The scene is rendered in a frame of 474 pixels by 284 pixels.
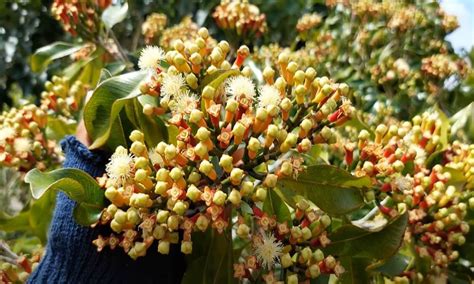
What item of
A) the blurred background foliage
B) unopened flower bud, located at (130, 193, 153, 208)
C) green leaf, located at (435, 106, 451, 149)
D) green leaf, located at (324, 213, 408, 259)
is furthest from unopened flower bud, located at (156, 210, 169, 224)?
the blurred background foliage

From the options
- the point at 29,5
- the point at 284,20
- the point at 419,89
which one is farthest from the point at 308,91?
the point at 29,5

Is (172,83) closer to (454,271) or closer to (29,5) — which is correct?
(454,271)

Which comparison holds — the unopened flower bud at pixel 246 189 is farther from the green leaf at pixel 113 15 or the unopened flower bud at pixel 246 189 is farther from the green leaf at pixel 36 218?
the green leaf at pixel 113 15

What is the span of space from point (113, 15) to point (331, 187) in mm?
1041

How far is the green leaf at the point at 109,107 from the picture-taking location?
871 mm

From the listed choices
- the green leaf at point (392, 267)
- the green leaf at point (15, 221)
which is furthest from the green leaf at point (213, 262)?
the green leaf at point (15, 221)

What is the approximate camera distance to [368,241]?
2.88 ft

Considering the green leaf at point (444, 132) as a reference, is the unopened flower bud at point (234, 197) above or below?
above

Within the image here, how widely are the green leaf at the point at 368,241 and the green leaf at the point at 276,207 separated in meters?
0.07

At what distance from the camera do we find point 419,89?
203 cm

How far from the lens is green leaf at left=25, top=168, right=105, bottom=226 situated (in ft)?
2.56

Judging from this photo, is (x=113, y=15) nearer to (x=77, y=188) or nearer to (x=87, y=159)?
(x=87, y=159)

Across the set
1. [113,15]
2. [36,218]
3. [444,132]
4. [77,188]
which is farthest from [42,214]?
[444,132]

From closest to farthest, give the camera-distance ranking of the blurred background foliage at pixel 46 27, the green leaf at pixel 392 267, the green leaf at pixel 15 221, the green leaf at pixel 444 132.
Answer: the green leaf at pixel 392 267, the green leaf at pixel 444 132, the green leaf at pixel 15 221, the blurred background foliage at pixel 46 27
